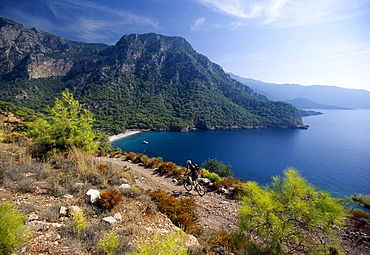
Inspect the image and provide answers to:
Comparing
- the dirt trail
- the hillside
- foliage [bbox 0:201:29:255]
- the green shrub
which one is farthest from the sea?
foliage [bbox 0:201:29:255]

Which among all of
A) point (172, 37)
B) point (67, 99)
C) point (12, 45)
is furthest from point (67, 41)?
point (67, 99)

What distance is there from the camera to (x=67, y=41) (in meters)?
159

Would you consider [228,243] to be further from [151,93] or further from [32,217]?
[151,93]

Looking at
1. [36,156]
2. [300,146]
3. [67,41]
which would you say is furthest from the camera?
[67,41]

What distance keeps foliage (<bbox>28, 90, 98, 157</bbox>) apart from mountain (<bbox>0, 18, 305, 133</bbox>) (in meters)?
70.5

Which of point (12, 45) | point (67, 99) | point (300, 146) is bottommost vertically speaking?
point (300, 146)

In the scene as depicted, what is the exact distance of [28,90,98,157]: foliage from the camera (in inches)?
256

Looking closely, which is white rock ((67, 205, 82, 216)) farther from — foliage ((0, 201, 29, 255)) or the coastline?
the coastline

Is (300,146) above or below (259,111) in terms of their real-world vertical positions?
below

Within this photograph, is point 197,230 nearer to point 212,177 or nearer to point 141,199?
point 141,199

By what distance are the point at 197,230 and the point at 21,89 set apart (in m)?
134

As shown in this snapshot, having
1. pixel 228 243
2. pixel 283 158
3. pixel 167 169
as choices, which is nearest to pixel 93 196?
pixel 228 243

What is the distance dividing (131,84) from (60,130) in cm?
13036

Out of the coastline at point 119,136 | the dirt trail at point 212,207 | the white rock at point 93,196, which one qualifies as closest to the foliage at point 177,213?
the dirt trail at point 212,207
